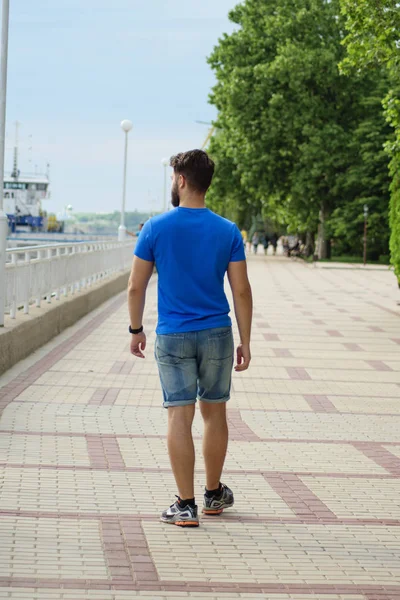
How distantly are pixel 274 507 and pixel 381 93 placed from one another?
1811 inches

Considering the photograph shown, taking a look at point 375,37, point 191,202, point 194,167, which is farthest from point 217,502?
point 375,37

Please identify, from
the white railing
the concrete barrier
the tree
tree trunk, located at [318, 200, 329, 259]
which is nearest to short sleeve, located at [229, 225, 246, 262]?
the concrete barrier

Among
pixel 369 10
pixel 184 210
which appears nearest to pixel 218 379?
pixel 184 210

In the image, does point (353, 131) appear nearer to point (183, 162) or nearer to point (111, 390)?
point (111, 390)

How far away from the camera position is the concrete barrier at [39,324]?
38.9 ft

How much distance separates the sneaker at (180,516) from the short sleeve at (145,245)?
1.22m

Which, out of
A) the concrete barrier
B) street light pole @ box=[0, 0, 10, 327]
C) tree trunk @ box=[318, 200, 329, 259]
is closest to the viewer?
the concrete barrier

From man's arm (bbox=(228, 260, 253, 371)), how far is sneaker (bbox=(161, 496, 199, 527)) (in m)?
0.74

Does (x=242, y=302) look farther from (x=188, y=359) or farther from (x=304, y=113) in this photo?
(x=304, y=113)

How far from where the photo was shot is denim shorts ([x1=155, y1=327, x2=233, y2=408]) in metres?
5.80

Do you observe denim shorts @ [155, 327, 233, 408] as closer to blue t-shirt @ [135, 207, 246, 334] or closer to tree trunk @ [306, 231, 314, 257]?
blue t-shirt @ [135, 207, 246, 334]

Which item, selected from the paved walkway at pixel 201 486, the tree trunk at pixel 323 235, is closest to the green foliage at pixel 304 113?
the tree trunk at pixel 323 235

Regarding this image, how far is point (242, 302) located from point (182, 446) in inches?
31.0

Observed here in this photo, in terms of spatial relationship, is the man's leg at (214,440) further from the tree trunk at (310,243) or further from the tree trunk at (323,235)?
the tree trunk at (310,243)
